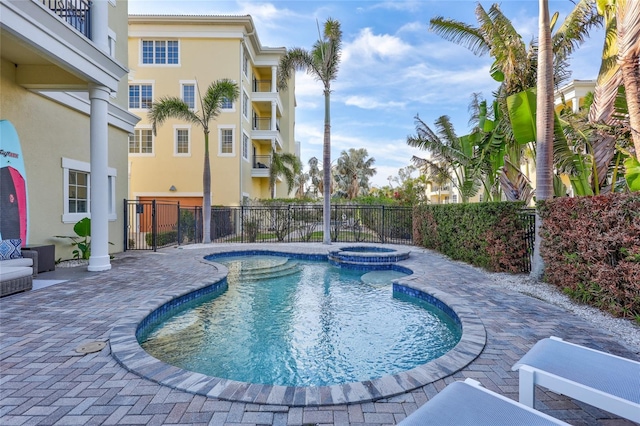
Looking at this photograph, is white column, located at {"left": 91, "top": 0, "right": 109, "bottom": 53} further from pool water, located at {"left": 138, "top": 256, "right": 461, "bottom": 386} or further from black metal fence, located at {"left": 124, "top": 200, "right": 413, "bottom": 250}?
black metal fence, located at {"left": 124, "top": 200, "right": 413, "bottom": 250}

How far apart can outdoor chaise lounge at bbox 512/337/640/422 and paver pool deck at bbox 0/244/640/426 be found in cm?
34

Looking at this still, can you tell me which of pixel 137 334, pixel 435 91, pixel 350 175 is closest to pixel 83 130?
pixel 137 334

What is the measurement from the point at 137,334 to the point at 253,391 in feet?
7.97

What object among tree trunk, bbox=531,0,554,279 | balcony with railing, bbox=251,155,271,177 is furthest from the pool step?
balcony with railing, bbox=251,155,271,177

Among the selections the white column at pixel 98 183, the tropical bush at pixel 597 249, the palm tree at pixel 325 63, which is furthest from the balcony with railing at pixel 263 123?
the tropical bush at pixel 597 249

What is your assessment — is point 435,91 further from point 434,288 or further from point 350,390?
point 350,390

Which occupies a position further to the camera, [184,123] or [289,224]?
[184,123]

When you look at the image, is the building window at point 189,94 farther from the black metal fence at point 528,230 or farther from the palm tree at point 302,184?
the palm tree at point 302,184

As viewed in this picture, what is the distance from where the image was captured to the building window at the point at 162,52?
21.2 meters

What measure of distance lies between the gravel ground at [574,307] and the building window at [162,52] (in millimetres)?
21985

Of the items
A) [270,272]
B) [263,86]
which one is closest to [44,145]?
[270,272]

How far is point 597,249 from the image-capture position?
5.05m

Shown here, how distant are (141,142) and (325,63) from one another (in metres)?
14.2

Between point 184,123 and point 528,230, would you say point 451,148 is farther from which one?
point 184,123
